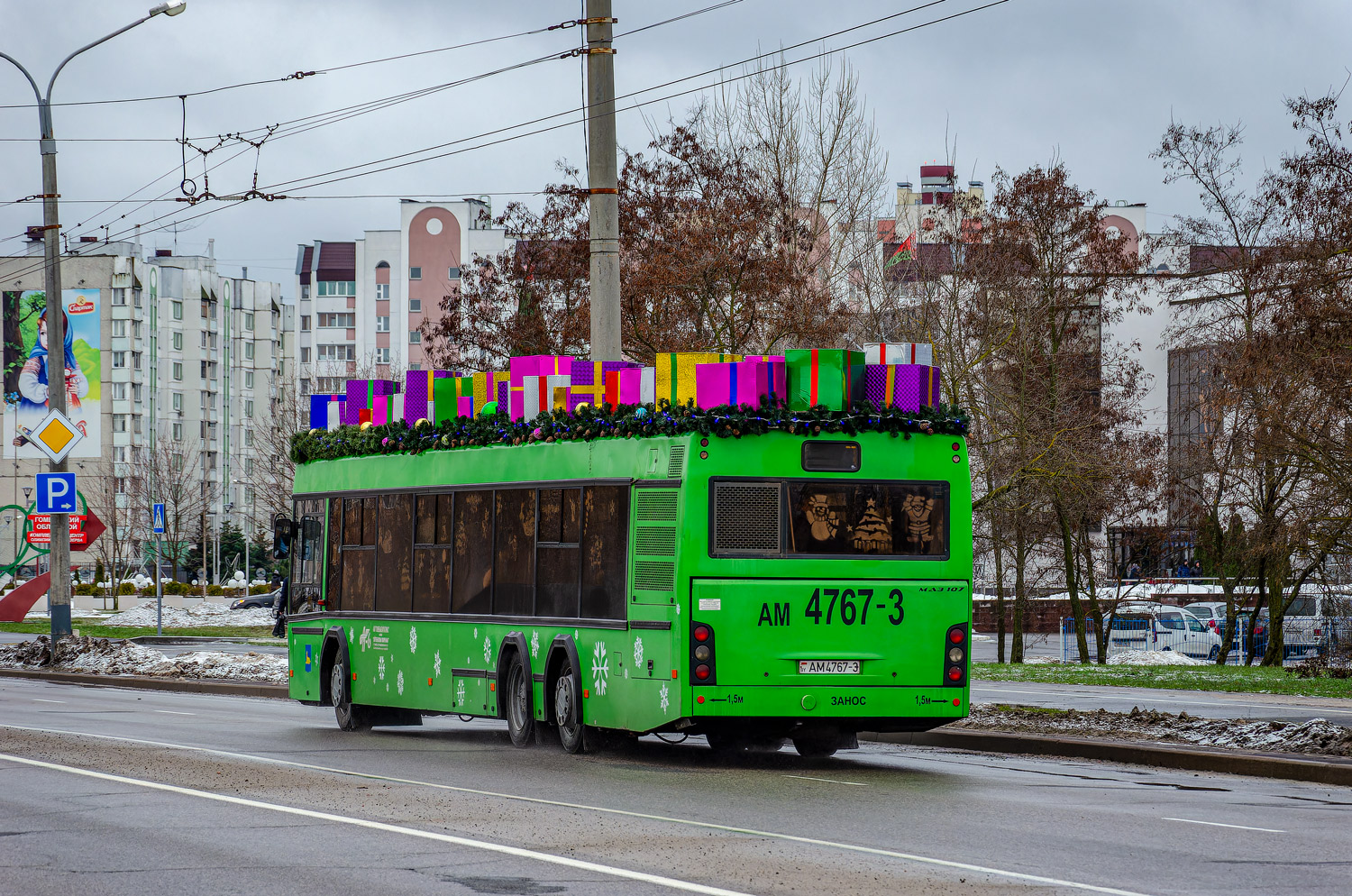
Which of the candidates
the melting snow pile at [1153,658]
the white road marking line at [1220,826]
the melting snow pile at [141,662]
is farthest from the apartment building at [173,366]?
the white road marking line at [1220,826]

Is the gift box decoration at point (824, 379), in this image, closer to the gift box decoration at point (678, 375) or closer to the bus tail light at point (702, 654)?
the gift box decoration at point (678, 375)

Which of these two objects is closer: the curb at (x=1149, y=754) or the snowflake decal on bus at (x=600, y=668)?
the curb at (x=1149, y=754)

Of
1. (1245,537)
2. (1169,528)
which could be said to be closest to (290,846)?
(1245,537)

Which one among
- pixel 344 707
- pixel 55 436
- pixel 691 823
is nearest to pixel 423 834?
pixel 691 823

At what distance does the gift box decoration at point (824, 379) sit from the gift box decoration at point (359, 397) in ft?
21.5

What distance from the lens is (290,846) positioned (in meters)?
9.48

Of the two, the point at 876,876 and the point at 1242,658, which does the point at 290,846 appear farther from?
the point at 1242,658

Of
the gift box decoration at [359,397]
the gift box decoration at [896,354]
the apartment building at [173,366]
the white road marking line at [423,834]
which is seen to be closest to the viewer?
the white road marking line at [423,834]

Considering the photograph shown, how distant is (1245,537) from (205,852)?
3015 centimetres

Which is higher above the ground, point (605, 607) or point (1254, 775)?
point (605, 607)

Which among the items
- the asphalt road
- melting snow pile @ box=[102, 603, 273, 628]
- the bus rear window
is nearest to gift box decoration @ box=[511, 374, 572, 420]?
the bus rear window

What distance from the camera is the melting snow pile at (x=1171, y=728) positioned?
15219mm

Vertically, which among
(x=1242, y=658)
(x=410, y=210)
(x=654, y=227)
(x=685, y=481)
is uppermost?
(x=410, y=210)

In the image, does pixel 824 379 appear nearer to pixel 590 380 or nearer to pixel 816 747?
pixel 590 380
